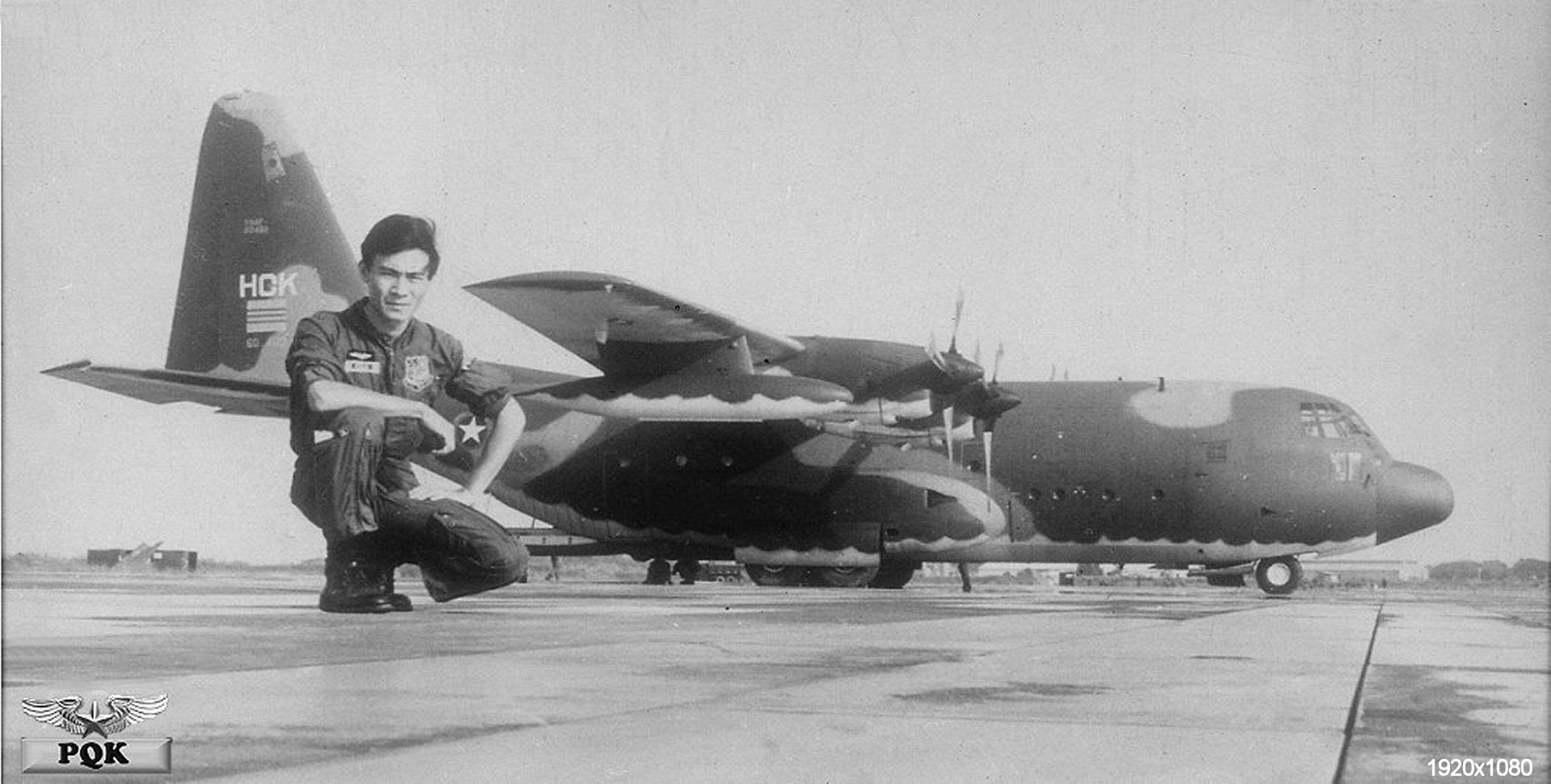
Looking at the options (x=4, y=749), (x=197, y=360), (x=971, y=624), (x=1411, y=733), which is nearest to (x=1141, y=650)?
(x=971, y=624)

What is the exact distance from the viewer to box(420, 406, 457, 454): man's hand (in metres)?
9.12

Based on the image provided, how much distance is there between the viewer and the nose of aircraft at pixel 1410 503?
61.0 ft

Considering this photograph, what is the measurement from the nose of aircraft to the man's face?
14.5 meters

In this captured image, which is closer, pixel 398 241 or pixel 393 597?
pixel 398 241

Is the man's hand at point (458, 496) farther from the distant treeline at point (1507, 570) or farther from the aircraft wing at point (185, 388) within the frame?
the distant treeline at point (1507, 570)

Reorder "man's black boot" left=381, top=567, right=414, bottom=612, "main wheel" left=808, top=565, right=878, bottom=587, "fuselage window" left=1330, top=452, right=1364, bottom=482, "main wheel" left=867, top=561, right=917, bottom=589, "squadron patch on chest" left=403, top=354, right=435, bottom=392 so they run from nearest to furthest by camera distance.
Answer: "squadron patch on chest" left=403, top=354, right=435, bottom=392 < "man's black boot" left=381, top=567, right=414, bottom=612 < "fuselage window" left=1330, top=452, right=1364, bottom=482 < "main wheel" left=808, top=565, right=878, bottom=587 < "main wheel" left=867, top=561, right=917, bottom=589

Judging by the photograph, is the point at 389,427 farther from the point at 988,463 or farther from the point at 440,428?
the point at 988,463

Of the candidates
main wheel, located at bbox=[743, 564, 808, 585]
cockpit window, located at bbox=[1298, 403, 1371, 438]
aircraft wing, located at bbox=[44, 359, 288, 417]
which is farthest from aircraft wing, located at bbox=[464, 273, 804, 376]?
cockpit window, located at bbox=[1298, 403, 1371, 438]

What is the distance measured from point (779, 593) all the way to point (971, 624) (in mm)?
6846

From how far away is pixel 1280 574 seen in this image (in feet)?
63.7

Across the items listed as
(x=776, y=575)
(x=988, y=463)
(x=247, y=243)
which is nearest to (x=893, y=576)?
(x=776, y=575)

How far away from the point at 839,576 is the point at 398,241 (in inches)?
478

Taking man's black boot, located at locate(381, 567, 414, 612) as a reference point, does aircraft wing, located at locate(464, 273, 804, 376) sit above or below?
above

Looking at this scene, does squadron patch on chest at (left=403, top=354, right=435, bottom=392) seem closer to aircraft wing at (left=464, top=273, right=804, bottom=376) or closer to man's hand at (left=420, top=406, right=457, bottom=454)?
man's hand at (left=420, top=406, right=457, bottom=454)
